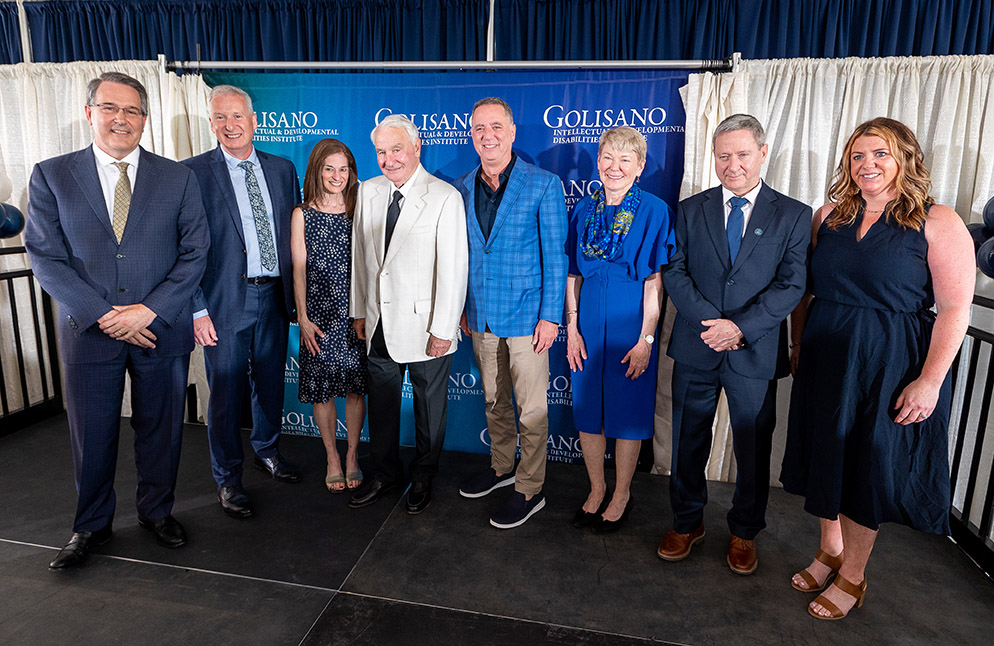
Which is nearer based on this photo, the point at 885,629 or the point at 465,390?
the point at 885,629

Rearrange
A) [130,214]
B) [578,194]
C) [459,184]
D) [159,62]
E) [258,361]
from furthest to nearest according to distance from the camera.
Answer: [159,62] → [578,194] → [258,361] → [459,184] → [130,214]

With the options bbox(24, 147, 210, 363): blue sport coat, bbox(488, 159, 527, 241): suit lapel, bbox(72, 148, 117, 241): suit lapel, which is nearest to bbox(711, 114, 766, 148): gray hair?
bbox(488, 159, 527, 241): suit lapel

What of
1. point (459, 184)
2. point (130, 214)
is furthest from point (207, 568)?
point (459, 184)

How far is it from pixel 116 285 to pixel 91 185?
0.38 meters

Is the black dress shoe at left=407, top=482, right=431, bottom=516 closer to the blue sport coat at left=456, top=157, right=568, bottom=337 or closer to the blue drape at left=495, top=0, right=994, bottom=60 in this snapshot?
the blue sport coat at left=456, top=157, right=568, bottom=337

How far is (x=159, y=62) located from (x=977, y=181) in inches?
176

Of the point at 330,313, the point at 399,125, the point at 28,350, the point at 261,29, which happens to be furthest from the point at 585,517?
the point at 28,350

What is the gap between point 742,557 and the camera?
244 centimetres

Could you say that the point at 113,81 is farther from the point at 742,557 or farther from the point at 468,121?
the point at 742,557

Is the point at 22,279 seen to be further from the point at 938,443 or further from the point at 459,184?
the point at 938,443

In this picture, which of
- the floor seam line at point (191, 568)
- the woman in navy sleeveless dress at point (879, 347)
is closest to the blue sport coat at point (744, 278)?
the woman in navy sleeveless dress at point (879, 347)

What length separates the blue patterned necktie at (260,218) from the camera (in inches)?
110

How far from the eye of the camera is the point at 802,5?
3184 millimetres

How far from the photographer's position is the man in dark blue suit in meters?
2.21
